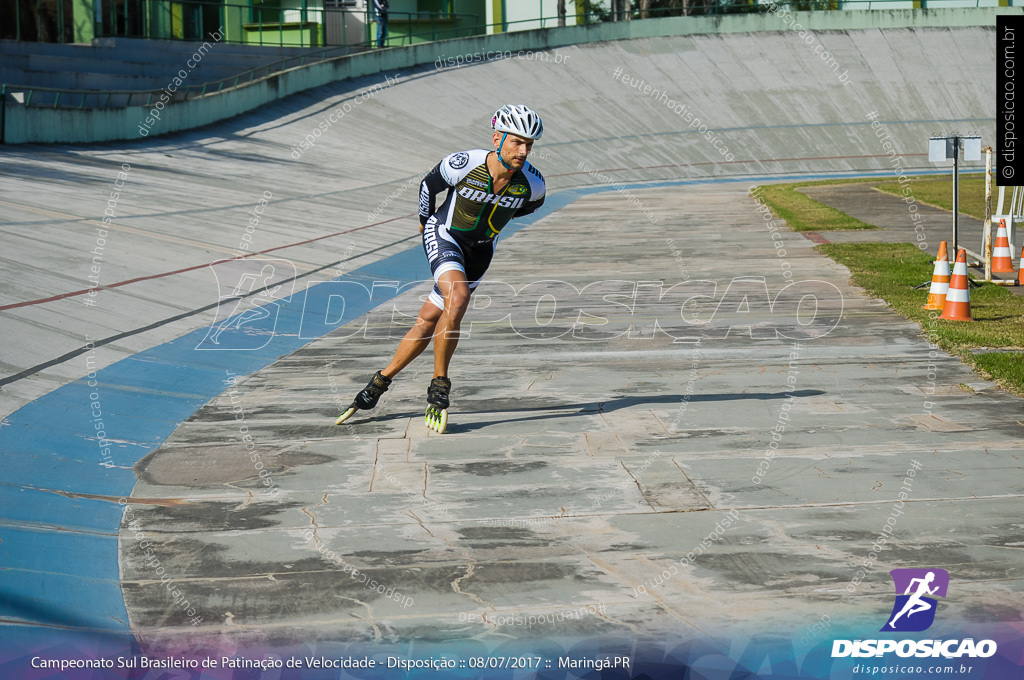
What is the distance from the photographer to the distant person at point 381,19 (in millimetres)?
37816

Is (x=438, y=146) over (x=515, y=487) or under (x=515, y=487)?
over

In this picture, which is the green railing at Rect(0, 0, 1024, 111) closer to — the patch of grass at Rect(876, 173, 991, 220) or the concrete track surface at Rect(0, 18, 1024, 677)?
the concrete track surface at Rect(0, 18, 1024, 677)

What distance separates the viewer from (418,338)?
257 inches

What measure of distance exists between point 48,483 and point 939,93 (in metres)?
44.6

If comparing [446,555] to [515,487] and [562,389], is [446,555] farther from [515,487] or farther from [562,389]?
[562,389]

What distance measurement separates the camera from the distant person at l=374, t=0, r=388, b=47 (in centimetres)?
3782

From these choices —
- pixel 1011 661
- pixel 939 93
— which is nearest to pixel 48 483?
pixel 1011 661

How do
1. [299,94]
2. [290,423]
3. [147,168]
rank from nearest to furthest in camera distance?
[290,423] < [147,168] < [299,94]

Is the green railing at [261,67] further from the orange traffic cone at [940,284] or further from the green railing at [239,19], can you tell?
the orange traffic cone at [940,284]

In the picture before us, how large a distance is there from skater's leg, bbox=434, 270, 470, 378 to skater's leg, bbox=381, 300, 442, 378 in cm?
12

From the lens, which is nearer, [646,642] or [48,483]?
[646,642]

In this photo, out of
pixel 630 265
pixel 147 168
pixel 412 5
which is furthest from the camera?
pixel 412 5

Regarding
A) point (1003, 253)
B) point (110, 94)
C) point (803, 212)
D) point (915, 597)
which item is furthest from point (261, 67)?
point (915, 597)

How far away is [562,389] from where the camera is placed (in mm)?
7438
